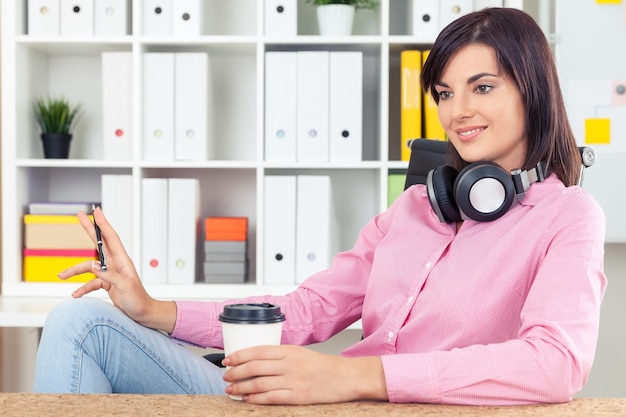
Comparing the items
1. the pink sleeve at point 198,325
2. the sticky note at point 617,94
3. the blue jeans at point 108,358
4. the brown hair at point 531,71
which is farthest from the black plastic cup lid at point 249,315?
the sticky note at point 617,94

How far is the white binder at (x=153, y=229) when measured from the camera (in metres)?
2.61

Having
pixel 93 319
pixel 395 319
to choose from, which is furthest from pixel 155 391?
pixel 395 319

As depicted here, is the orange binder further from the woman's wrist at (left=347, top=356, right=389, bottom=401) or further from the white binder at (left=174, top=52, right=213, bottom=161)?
the woman's wrist at (left=347, top=356, right=389, bottom=401)

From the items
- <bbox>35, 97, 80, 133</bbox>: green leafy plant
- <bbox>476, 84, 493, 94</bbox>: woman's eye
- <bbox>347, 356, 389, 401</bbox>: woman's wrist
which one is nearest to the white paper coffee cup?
<bbox>347, 356, 389, 401</bbox>: woman's wrist

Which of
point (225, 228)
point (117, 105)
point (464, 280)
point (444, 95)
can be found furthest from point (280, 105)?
point (464, 280)

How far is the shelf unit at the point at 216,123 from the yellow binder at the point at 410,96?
0.18 feet

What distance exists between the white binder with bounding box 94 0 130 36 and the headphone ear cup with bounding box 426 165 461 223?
1597mm

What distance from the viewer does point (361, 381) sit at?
91 cm

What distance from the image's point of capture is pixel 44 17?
2.61 m

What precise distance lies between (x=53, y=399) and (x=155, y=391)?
1.62ft

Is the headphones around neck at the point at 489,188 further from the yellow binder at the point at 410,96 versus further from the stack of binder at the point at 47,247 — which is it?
the stack of binder at the point at 47,247

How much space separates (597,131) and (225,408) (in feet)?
7.22

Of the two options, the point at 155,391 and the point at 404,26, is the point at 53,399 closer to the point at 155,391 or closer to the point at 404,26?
the point at 155,391

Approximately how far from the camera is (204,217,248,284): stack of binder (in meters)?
2.62
